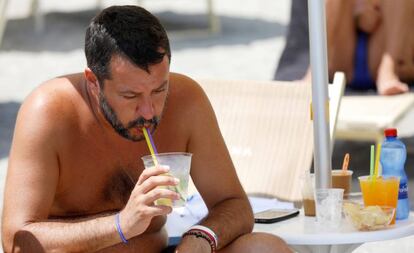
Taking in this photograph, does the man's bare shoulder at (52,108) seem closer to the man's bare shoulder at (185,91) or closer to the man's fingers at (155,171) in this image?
the man's bare shoulder at (185,91)

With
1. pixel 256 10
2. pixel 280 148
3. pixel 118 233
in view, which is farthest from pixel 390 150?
pixel 256 10

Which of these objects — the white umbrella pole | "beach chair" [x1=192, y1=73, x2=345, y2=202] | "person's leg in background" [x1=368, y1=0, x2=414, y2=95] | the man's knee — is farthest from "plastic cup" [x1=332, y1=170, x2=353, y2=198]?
"person's leg in background" [x1=368, y1=0, x2=414, y2=95]

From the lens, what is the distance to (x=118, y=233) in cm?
295

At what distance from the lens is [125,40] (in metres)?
3.05

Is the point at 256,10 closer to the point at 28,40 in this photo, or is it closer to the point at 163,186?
the point at 28,40

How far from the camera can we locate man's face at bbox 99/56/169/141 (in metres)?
3.03

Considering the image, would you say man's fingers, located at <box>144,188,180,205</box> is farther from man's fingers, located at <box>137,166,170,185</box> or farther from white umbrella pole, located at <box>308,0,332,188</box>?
white umbrella pole, located at <box>308,0,332,188</box>

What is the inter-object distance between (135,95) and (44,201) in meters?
0.39

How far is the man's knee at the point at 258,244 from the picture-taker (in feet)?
10.3

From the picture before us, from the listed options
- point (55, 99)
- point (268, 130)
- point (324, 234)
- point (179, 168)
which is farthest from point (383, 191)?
point (268, 130)

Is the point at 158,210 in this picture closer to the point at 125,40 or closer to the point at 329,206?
the point at 125,40

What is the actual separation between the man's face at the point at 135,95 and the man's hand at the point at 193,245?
0.32 meters

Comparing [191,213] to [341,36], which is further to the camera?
[341,36]

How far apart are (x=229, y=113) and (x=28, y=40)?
6.69m
